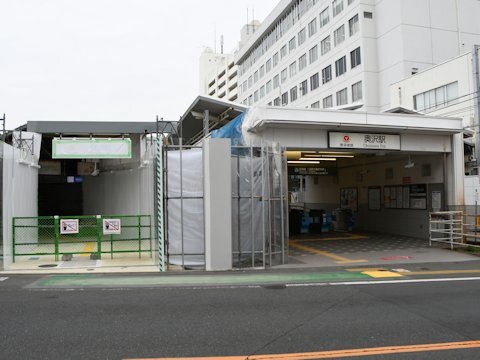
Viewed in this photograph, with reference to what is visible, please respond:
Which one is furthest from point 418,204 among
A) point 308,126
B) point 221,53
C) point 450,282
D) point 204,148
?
point 221,53

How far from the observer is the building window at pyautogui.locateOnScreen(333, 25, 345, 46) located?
4975cm

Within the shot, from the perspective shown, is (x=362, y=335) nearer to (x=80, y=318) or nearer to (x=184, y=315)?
(x=184, y=315)

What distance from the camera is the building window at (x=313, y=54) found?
55781 millimetres

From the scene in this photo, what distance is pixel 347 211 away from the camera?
2219 centimetres

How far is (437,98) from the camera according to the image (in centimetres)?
3488

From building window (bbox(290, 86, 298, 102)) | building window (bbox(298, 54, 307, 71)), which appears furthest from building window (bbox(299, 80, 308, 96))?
building window (bbox(298, 54, 307, 71))

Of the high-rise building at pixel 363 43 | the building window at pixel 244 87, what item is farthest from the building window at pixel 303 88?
the building window at pixel 244 87

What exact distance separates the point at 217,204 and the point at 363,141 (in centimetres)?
613

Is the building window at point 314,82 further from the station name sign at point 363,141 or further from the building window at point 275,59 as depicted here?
the station name sign at point 363,141

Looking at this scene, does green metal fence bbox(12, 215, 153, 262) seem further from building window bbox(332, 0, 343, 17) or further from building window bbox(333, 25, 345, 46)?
building window bbox(332, 0, 343, 17)

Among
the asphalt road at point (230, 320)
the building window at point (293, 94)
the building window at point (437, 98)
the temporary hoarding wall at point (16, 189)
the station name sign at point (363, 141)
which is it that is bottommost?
the asphalt road at point (230, 320)

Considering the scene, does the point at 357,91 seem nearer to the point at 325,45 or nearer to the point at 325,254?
the point at 325,45

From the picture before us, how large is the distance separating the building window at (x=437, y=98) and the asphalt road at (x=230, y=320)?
27.7 m

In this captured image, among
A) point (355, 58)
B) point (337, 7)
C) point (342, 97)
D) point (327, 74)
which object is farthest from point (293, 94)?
point (355, 58)
